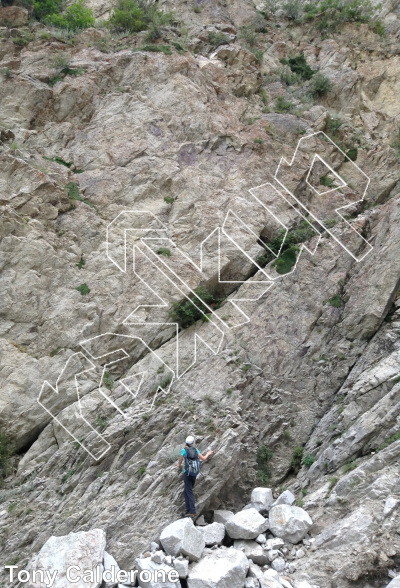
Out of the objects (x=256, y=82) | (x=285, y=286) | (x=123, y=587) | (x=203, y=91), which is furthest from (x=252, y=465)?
(x=256, y=82)

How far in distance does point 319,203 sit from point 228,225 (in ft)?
10.4

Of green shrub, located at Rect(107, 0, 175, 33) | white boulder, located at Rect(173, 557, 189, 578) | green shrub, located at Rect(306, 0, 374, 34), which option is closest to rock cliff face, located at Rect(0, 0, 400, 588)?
white boulder, located at Rect(173, 557, 189, 578)

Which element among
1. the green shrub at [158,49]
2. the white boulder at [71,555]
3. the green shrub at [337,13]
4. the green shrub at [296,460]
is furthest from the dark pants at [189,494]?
the green shrub at [337,13]

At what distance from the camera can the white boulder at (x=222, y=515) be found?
799cm

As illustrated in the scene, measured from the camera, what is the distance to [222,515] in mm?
8094

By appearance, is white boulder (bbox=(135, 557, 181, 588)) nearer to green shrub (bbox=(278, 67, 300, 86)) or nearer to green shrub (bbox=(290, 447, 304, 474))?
green shrub (bbox=(290, 447, 304, 474))

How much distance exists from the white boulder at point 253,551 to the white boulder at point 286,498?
0.88 meters

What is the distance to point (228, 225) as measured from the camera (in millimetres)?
12648

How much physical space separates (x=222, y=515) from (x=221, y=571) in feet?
5.07

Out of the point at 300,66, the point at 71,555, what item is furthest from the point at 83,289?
the point at 300,66

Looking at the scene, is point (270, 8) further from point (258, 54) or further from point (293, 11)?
point (258, 54)

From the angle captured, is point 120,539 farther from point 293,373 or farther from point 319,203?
point 319,203

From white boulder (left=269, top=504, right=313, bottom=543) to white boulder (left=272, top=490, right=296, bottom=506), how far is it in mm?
467

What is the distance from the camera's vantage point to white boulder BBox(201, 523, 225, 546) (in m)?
7.40
